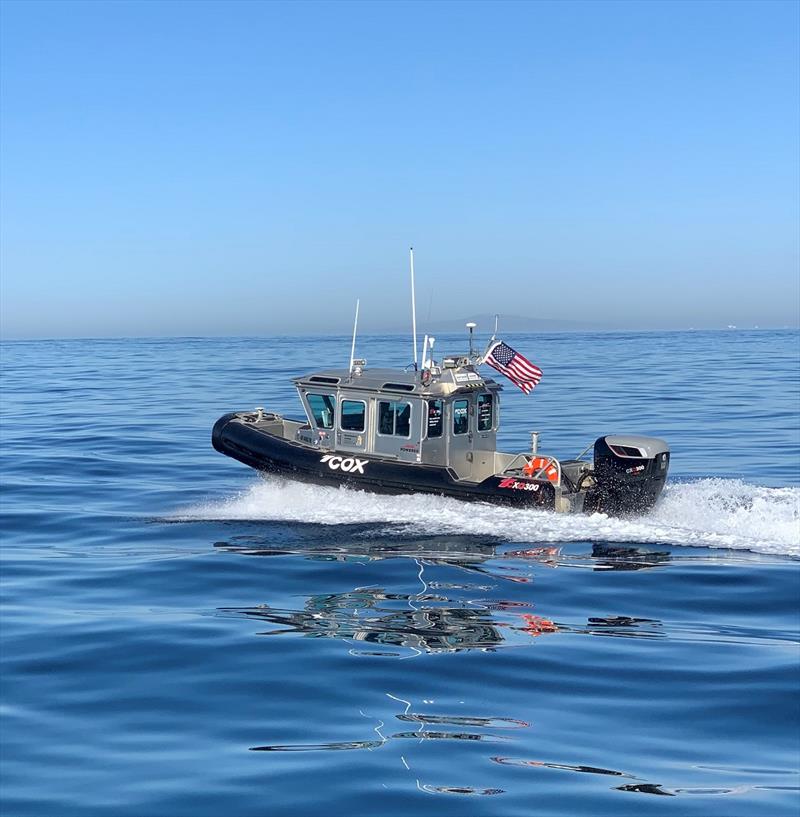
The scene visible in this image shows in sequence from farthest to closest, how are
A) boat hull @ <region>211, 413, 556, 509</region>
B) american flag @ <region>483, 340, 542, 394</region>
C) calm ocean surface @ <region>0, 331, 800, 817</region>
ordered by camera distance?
american flag @ <region>483, 340, 542, 394</region>, boat hull @ <region>211, 413, 556, 509</region>, calm ocean surface @ <region>0, 331, 800, 817</region>

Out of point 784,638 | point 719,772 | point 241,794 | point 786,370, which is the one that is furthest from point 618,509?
point 786,370

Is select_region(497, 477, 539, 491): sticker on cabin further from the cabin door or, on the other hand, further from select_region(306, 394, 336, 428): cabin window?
select_region(306, 394, 336, 428): cabin window

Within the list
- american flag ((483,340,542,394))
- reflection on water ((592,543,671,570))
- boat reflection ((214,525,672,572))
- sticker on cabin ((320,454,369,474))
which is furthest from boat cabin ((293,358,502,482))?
reflection on water ((592,543,671,570))

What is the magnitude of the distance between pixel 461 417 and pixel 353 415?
6.46ft

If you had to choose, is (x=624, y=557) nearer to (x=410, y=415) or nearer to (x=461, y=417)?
(x=461, y=417)

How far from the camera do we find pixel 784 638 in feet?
36.4

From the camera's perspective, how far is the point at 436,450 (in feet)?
60.1

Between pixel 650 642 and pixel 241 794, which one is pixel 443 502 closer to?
pixel 650 642

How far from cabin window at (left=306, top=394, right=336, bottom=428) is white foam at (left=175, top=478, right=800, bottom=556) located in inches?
48.4

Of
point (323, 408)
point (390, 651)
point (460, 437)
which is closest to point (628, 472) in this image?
point (460, 437)

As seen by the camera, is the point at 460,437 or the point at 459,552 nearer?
the point at 459,552

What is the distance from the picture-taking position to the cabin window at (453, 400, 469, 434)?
1853cm

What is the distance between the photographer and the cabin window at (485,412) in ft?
62.4

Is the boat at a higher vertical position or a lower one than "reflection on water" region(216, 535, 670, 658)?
higher
